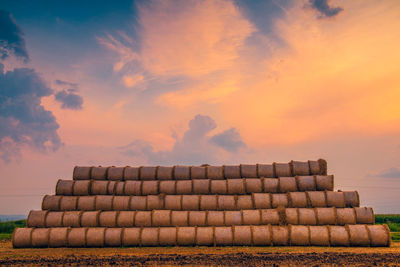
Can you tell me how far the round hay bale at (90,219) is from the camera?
15281 millimetres

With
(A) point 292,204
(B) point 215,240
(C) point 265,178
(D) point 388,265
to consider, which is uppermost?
(C) point 265,178

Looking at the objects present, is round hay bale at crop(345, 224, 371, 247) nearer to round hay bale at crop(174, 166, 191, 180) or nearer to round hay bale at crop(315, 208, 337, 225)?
round hay bale at crop(315, 208, 337, 225)

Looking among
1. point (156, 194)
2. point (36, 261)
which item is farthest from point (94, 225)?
point (36, 261)

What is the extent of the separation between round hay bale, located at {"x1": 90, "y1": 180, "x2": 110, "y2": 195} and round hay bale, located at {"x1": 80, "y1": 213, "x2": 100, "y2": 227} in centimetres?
129

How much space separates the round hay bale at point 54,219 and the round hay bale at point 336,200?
36.5 ft

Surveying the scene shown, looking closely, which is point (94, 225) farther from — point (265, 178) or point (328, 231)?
point (328, 231)

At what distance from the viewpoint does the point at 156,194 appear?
1636 cm

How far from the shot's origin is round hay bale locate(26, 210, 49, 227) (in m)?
15.5

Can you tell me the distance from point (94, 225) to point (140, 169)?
333 centimetres

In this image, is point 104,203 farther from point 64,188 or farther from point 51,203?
point 51,203

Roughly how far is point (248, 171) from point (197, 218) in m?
3.41

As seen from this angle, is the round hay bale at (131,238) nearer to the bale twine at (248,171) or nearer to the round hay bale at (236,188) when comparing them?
the round hay bale at (236,188)

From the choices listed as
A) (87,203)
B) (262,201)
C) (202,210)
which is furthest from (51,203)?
(262,201)

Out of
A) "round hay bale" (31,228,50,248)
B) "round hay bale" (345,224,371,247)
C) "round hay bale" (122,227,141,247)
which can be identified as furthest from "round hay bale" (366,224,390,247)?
"round hay bale" (31,228,50,248)
